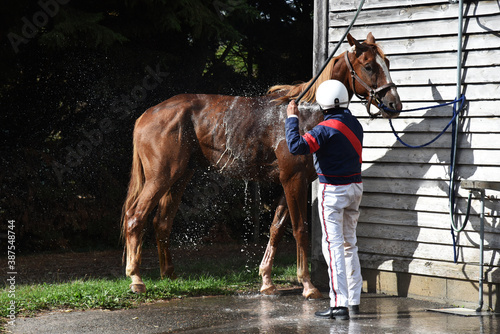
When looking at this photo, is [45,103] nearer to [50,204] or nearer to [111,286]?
[50,204]

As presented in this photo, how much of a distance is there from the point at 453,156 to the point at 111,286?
3.71m

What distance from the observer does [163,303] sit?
6.68 m

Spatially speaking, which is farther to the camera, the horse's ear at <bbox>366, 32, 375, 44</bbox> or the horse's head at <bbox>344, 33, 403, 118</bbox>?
the horse's ear at <bbox>366, 32, 375, 44</bbox>

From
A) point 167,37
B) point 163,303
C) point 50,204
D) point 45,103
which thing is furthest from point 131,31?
point 163,303

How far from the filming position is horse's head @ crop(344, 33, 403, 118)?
6605 mm

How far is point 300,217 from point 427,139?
1521 mm

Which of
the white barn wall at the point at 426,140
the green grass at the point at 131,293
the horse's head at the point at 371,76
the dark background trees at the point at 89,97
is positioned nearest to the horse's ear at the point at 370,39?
the horse's head at the point at 371,76

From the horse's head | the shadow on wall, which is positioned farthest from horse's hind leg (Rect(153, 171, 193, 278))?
the horse's head

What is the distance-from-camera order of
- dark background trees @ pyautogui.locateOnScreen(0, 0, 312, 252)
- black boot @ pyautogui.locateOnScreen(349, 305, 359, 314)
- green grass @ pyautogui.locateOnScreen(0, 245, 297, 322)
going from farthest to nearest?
dark background trees @ pyautogui.locateOnScreen(0, 0, 312, 252) < green grass @ pyautogui.locateOnScreen(0, 245, 297, 322) < black boot @ pyautogui.locateOnScreen(349, 305, 359, 314)

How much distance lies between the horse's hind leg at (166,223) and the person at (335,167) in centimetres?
230

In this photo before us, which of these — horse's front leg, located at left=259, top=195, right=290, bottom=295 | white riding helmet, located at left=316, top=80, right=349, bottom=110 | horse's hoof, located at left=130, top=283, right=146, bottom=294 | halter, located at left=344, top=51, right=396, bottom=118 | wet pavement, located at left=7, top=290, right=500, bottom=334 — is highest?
halter, located at left=344, top=51, right=396, bottom=118

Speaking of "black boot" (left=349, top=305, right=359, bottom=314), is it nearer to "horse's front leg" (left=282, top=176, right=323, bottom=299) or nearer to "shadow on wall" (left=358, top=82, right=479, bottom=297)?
"horse's front leg" (left=282, top=176, right=323, bottom=299)

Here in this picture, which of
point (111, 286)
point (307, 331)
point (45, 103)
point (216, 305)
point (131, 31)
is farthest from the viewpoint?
point (45, 103)

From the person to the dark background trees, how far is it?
4393mm
